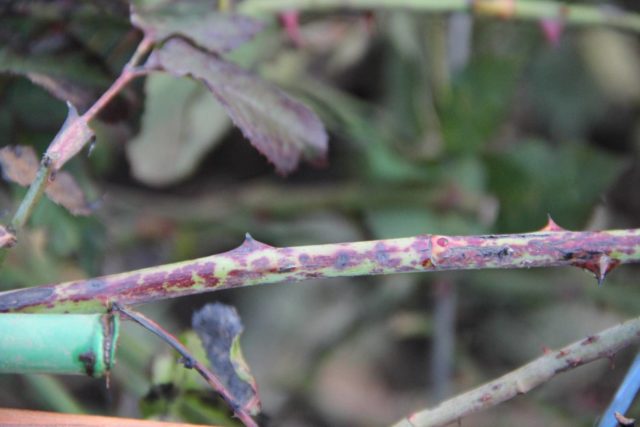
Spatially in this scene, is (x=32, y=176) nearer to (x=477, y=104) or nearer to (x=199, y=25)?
(x=199, y=25)

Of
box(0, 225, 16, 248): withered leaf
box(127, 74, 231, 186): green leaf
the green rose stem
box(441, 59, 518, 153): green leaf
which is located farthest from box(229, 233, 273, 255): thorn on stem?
box(441, 59, 518, 153): green leaf

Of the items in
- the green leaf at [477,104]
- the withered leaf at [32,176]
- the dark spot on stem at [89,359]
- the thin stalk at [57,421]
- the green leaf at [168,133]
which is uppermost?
the green leaf at [477,104]

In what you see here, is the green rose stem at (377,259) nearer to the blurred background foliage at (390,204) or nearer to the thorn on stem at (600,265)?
the thorn on stem at (600,265)

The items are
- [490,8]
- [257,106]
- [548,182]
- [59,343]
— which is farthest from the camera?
[548,182]

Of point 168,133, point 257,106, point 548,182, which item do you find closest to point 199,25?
point 257,106

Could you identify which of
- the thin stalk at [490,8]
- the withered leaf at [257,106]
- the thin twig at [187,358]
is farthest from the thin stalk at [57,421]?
the thin stalk at [490,8]

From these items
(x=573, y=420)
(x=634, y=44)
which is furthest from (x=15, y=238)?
(x=634, y=44)

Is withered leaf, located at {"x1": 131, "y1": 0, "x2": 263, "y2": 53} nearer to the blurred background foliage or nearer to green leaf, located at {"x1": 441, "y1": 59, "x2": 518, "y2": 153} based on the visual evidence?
the blurred background foliage
